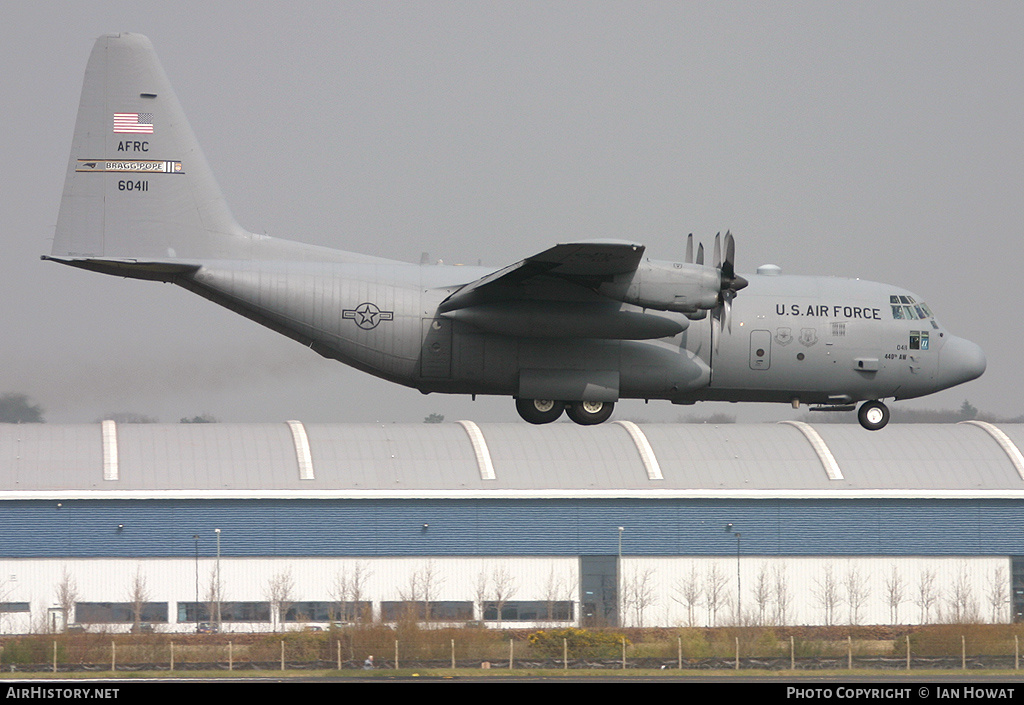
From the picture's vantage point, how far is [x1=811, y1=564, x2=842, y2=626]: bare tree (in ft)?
237

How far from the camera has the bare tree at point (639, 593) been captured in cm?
7069

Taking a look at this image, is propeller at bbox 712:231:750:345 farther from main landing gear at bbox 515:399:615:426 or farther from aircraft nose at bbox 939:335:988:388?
aircraft nose at bbox 939:335:988:388

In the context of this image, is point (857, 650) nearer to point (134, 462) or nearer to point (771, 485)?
point (771, 485)

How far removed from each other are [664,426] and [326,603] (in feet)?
78.2

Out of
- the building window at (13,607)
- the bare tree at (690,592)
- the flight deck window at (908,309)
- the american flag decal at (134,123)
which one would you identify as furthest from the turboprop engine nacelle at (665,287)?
the building window at (13,607)

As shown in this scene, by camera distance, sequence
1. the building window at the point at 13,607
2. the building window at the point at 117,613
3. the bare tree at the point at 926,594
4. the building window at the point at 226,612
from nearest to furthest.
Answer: the building window at the point at 13,607, the building window at the point at 117,613, the building window at the point at 226,612, the bare tree at the point at 926,594

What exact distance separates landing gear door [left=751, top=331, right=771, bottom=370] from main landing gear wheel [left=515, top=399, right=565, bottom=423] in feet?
17.1

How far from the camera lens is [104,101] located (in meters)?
32.7

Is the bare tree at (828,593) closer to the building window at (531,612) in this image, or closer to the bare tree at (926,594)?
the bare tree at (926,594)

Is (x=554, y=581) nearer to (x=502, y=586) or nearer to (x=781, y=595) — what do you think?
(x=502, y=586)

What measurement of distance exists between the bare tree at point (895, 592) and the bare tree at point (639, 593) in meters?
13.7

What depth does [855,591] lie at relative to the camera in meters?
73.1

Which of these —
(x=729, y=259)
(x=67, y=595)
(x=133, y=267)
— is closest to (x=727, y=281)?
(x=729, y=259)
